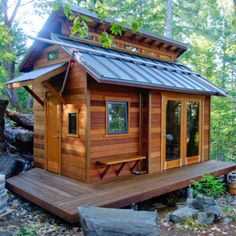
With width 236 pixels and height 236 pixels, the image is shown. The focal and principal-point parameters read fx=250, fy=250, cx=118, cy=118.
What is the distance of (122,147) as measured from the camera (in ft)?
18.9

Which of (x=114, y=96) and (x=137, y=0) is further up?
(x=137, y=0)

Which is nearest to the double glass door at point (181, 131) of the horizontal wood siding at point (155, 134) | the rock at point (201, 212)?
the horizontal wood siding at point (155, 134)

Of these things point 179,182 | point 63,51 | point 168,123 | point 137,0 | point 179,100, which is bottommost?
point 179,182

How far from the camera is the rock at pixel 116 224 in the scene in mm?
2768

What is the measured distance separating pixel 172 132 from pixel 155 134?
2.34 ft

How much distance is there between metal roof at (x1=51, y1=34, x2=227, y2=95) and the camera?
16.1 feet

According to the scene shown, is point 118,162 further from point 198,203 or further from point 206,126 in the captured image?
point 206,126

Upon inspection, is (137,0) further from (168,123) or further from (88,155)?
(88,155)

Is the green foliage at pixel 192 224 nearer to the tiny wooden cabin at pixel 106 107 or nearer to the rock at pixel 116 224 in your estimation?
the rock at pixel 116 224

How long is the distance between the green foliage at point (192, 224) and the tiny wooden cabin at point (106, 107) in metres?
1.78

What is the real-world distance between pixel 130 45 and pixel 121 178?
3850 millimetres

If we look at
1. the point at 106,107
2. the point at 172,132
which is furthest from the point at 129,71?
the point at 172,132

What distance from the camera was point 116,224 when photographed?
2820mm

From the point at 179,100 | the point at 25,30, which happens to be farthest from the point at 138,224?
the point at 25,30
